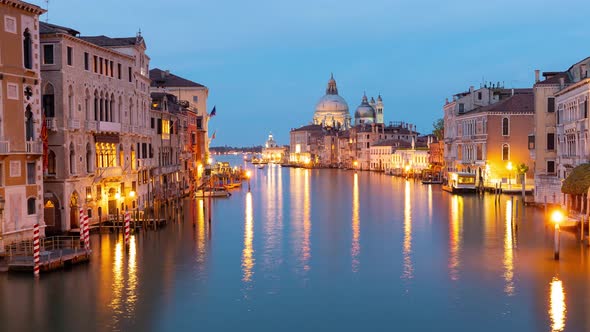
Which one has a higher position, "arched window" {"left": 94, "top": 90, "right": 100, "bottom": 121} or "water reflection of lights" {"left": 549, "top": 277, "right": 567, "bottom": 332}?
"arched window" {"left": 94, "top": 90, "right": 100, "bottom": 121}

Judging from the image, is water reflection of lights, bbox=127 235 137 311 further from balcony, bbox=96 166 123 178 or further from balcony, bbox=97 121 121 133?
balcony, bbox=97 121 121 133

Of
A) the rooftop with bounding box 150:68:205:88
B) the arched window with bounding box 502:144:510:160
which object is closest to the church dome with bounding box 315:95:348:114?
the rooftop with bounding box 150:68:205:88

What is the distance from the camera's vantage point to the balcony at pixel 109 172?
31609 mm

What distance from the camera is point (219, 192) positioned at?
57000 mm

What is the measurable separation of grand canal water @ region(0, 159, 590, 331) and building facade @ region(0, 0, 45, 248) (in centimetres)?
263

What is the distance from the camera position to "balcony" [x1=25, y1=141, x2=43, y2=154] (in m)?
24.3

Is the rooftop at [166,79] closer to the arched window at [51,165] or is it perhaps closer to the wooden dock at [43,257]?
the arched window at [51,165]

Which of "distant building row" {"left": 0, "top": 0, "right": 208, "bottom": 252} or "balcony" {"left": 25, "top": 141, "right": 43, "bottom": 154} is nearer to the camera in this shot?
"distant building row" {"left": 0, "top": 0, "right": 208, "bottom": 252}

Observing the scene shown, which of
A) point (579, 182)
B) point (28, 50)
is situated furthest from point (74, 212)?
point (579, 182)

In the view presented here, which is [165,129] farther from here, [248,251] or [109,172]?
[248,251]

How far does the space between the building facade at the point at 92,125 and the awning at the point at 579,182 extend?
1957cm

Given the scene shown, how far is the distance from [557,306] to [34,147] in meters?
17.3

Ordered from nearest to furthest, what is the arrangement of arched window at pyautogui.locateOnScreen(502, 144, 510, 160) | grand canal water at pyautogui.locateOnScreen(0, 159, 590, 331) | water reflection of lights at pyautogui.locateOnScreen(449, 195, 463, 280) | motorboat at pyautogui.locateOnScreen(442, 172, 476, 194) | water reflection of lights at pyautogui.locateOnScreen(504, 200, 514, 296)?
grand canal water at pyautogui.locateOnScreen(0, 159, 590, 331), water reflection of lights at pyautogui.locateOnScreen(504, 200, 514, 296), water reflection of lights at pyautogui.locateOnScreen(449, 195, 463, 280), motorboat at pyautogui.locateOnScreen(442, 172, 476, 194), arched window at pyautogui.locateOnScreen(502, 144, 510, 160)

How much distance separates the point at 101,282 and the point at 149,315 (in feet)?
12.8
